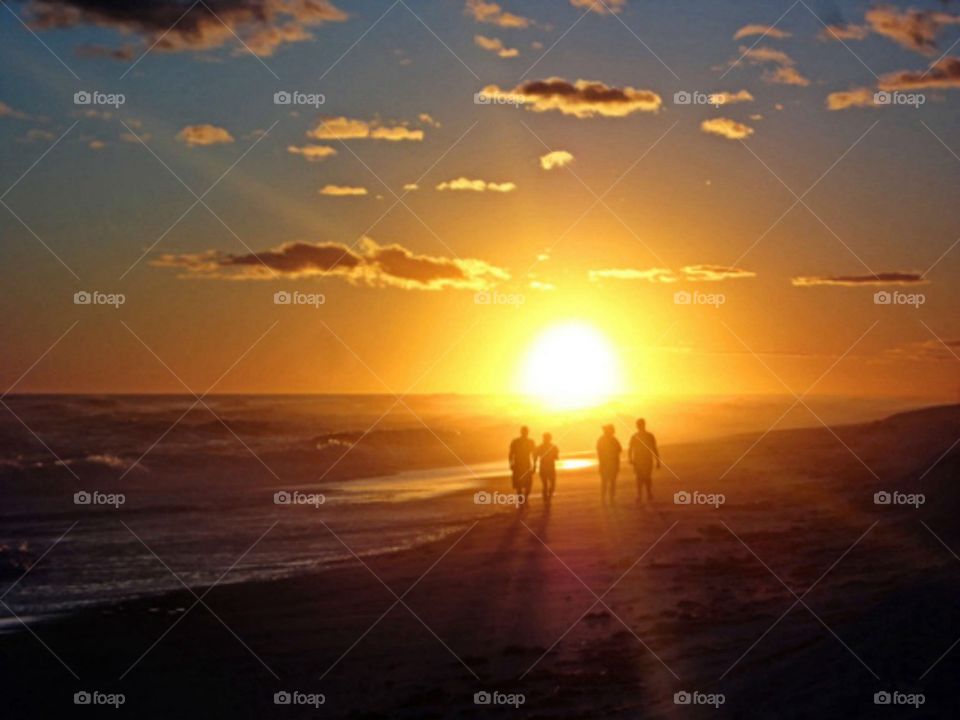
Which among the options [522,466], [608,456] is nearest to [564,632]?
[522,466]

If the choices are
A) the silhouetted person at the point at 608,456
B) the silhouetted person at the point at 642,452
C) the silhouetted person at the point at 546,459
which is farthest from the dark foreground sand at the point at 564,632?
the silhouetted person at the point at 608,456

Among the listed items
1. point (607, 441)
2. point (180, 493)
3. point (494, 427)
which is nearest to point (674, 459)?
point (607, 441)

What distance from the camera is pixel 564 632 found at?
11.9 m

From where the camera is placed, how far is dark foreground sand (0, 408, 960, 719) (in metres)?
9.44

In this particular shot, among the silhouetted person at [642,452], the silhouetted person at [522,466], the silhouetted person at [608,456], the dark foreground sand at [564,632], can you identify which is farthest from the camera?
the silhouetted person at [608,456]

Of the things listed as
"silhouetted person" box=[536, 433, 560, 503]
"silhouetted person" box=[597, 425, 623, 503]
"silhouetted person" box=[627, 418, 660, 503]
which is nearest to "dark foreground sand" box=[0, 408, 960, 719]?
"silhouetted person" box=[627, 418, 660, 503]

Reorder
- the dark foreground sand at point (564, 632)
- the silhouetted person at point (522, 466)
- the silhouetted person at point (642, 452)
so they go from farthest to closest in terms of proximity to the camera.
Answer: the silhouetted person at point (522, 466), the silhouetted person at point (642, 452), the dark foreground sand at point (564, 632)

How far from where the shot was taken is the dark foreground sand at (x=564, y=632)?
9.44 m

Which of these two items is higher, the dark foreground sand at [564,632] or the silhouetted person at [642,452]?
the silhouetted person at [642,452]

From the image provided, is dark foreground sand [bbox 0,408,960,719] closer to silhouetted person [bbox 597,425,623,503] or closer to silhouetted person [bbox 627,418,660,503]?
silhouetted person [bbox 627,418,660,503]

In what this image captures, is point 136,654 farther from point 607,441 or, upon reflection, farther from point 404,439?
point 404,439

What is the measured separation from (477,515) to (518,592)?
8972mm

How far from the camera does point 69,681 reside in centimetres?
1091

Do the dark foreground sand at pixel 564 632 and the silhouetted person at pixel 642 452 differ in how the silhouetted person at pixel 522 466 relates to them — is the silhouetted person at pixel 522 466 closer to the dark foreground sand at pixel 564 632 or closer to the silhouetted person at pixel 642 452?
the silhouetted person at pixel 642 452
